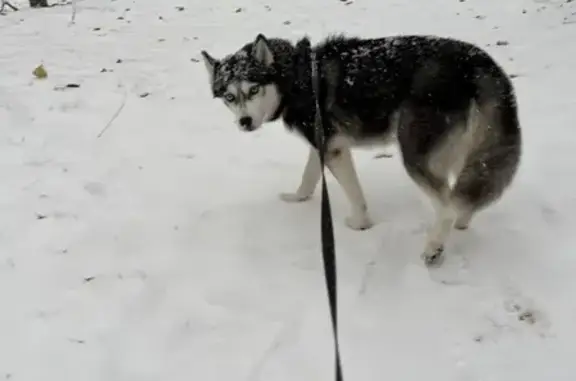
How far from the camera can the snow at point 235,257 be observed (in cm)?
312

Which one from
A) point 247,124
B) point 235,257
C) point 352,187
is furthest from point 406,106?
point 235,257

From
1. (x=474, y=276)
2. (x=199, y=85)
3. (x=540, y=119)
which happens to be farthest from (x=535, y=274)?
→ (x=199, y=85)

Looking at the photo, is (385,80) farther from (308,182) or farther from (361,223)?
(308,182)

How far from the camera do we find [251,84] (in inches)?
156

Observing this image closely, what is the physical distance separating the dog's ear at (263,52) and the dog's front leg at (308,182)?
0.80 m

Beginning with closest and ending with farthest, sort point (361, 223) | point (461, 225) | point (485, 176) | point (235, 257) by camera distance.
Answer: point (485, 176)
point (235, 257)
point (461, 225)
point (361, 223)

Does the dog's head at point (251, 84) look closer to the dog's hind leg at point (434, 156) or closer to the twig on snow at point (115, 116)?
the dog's hind leg at point (434, 156)

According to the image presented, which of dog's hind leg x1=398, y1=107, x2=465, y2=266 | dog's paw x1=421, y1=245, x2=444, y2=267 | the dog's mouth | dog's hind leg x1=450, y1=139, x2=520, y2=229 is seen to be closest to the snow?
dog's paw x1=421, y1=245, x2=444, y2=267

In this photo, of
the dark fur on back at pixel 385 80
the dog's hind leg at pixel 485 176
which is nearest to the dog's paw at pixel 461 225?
the dog's hind leg at pixel 485 176

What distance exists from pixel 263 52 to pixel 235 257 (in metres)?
1.26

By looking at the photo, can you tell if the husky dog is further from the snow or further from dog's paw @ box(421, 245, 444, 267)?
the snow

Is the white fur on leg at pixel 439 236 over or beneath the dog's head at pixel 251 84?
beneath

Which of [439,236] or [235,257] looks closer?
[439,236]

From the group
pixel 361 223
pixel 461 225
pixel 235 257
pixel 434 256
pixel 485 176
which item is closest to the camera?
pixel 485 176
